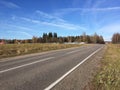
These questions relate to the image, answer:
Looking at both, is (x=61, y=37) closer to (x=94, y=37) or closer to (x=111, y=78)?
(x=94, y=37)

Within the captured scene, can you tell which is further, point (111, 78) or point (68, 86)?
point (111, 78)

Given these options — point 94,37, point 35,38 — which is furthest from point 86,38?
point 35,38

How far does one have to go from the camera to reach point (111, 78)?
255 inches

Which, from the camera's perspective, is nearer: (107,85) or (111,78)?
(107,85)

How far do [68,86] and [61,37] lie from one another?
154783 millimetres

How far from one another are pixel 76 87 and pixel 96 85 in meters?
0.79

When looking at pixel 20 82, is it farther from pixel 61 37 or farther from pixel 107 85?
pixel 61 37

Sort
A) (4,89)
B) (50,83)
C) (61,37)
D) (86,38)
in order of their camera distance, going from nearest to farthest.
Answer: (4,89) < (50,83) < (86,38) < (61,37)

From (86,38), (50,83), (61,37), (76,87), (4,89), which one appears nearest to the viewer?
(4,89)

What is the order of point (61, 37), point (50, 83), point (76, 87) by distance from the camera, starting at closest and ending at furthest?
1. point (76, 87)
2. point (50, 83)
3. point (61, 37)

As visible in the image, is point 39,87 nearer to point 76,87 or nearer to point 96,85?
point 76,87

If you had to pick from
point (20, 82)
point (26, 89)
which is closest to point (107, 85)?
point (26, 89)

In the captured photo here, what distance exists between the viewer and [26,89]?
5105 millimetres

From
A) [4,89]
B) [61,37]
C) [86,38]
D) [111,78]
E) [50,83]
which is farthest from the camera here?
[61,37]
